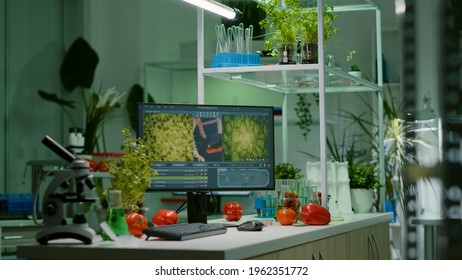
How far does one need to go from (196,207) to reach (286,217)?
1.32 feet

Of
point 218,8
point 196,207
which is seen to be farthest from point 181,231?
point 218,8

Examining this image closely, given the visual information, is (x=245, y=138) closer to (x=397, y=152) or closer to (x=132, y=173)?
(x=132, y=173)

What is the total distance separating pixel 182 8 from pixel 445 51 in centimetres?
292

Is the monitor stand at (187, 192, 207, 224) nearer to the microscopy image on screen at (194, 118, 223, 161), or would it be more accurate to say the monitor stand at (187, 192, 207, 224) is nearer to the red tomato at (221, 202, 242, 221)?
the microscopy image on screen at (194, 118, 223, 161)

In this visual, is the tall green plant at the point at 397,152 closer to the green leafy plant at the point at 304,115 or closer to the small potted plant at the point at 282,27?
the green leafy plant at the point at 304,115

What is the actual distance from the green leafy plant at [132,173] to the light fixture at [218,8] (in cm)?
82

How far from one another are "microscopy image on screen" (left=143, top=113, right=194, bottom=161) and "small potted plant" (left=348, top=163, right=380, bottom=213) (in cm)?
146

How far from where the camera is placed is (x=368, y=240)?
4.51 meters

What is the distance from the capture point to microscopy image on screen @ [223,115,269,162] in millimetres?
3871

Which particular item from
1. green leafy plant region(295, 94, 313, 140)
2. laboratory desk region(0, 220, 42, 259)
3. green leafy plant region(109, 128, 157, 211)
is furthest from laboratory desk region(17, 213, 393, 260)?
green leafy plant region(295, 94, 313, 140)

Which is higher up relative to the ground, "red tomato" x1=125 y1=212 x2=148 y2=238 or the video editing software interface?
the video editing software interface
